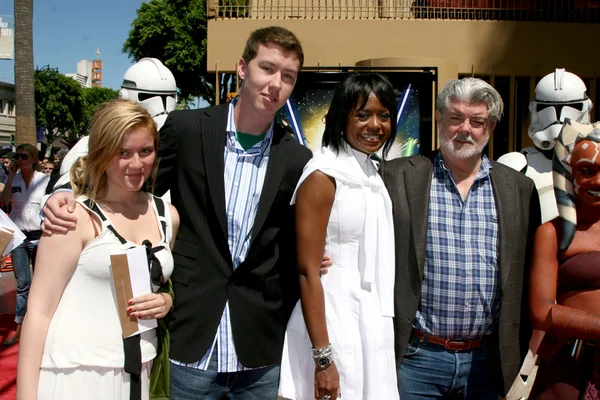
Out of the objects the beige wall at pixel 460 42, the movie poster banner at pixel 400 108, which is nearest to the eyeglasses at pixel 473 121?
the movie poster banner at pixel 400 108

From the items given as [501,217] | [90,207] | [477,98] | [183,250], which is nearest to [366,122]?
[477,98]

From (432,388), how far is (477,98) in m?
1.32

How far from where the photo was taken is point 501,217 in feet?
8.21

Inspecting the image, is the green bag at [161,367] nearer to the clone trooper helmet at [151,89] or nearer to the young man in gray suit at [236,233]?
the young man in gray suit at [236,233]

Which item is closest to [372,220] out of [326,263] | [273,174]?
[326,263]

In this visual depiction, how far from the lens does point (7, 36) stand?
12336 millimetres

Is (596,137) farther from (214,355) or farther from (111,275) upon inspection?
(111,275)

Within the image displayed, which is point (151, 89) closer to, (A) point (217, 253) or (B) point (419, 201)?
(A) point (217, 253)

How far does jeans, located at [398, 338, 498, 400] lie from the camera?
8.25ft

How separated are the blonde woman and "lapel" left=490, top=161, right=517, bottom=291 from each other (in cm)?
142

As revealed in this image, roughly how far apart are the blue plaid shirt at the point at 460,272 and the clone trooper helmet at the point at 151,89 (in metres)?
2.90

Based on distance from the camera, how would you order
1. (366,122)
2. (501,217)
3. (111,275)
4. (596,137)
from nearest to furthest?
(111,275), (596,137), (366,122), (501,217)

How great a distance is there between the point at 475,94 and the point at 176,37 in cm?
2961

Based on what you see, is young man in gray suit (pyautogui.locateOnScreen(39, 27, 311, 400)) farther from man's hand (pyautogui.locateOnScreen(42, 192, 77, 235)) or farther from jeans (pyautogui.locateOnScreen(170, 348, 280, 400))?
man's hand (pyautogui.locateOnScreen(42, 192, 77, 235))
